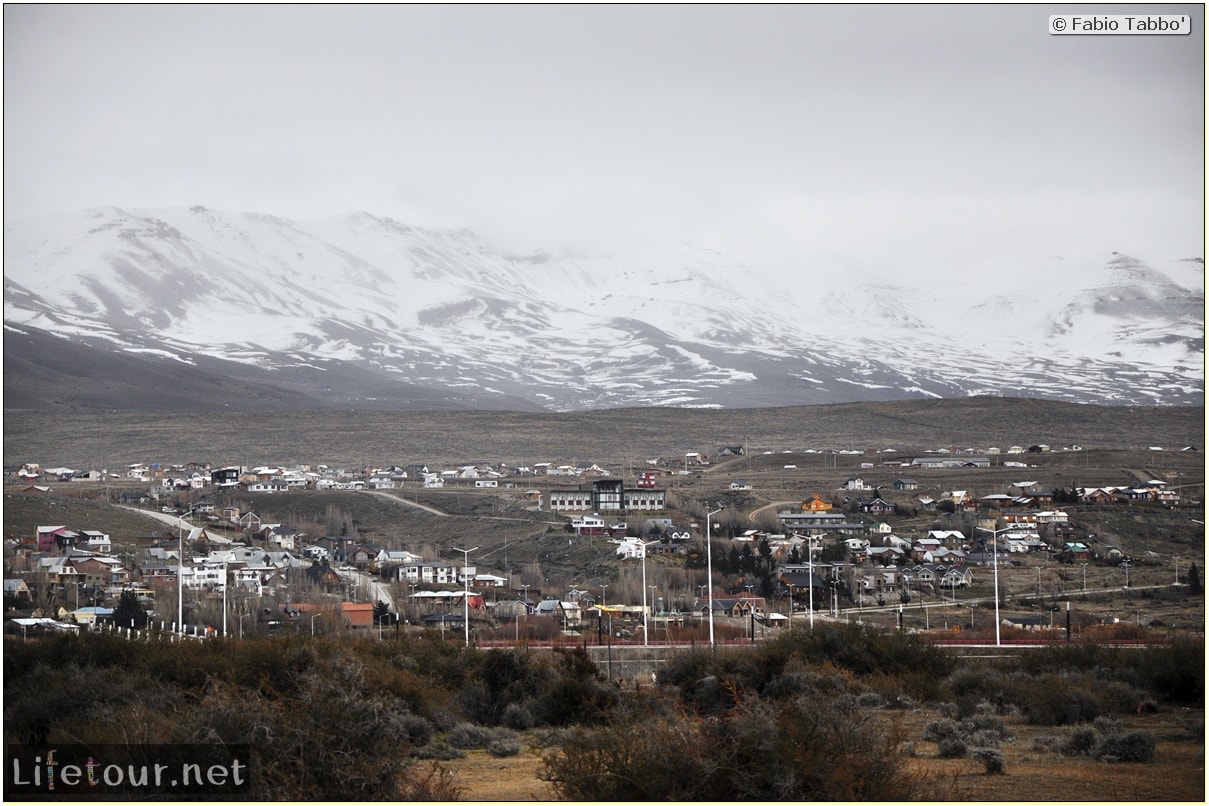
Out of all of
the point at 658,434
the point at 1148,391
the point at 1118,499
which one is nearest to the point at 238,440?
the point at 658,434

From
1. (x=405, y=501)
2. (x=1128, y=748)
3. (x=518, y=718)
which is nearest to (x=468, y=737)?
(x=518, y=718)

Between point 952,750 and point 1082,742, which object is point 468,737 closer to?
point 952,750

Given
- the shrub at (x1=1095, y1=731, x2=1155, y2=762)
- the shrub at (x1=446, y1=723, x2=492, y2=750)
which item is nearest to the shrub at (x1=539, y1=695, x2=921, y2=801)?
the shrub at (x1=1095, y1=731, x2=1155, y2=762)

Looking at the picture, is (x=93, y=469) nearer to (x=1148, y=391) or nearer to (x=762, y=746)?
(x=762, y=746)

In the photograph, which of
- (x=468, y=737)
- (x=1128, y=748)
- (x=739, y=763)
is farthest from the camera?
(x=468, y=737)

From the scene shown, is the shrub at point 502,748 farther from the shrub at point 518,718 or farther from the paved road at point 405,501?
the paved road at point 405,501

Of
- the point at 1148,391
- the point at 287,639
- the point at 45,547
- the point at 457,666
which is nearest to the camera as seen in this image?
the point at 287,639

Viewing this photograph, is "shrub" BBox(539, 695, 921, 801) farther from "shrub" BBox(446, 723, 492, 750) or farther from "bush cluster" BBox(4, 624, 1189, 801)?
"shrub" BBox(446, 723, 492, 750)

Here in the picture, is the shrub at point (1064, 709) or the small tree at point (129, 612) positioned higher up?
the shrub at point (1064, 709)

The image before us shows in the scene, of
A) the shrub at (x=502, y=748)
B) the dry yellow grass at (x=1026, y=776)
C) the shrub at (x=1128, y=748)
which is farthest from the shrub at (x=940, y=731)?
→ the shrub at (x=502, y=748)

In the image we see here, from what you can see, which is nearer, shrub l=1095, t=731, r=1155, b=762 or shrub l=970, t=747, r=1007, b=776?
shrub l=970, t=747, r=1007, b=776

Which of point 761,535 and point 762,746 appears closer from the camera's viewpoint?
point 762,746
